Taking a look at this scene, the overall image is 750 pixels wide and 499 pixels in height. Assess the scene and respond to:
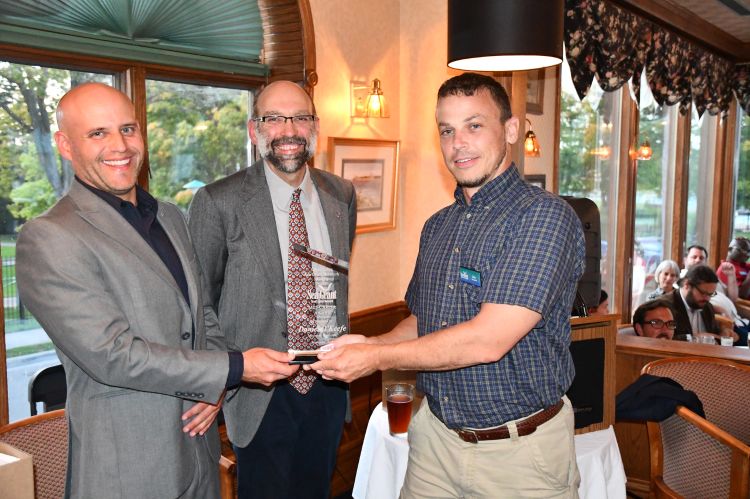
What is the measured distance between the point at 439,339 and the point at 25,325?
194cm

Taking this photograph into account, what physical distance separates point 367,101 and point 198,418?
8.35ft

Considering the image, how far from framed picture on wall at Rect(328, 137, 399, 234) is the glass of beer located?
1.73 metres

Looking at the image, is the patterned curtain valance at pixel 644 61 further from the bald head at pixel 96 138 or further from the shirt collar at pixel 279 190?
the bald head at pixel 96 138

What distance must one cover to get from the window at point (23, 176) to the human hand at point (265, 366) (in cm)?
136

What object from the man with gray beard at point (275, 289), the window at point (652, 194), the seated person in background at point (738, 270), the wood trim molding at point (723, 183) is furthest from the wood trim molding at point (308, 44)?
the wood trim molding at point (723, 183)

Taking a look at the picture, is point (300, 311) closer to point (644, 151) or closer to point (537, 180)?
point (537, 180)

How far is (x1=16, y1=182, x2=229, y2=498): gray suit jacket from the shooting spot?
5.60 ft

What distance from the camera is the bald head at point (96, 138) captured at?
6.13ft

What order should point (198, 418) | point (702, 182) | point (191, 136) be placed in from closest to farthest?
point (198, 418)
point (191, 136)
point (702, 182)

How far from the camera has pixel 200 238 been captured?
7.50ft

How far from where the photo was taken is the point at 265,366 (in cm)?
198

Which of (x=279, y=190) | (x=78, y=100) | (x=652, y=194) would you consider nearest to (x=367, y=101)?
(x=279, y=190)

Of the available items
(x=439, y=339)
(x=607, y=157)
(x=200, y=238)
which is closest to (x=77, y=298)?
(x=200, y=238)

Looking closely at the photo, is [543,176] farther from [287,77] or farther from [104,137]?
[104,137]
